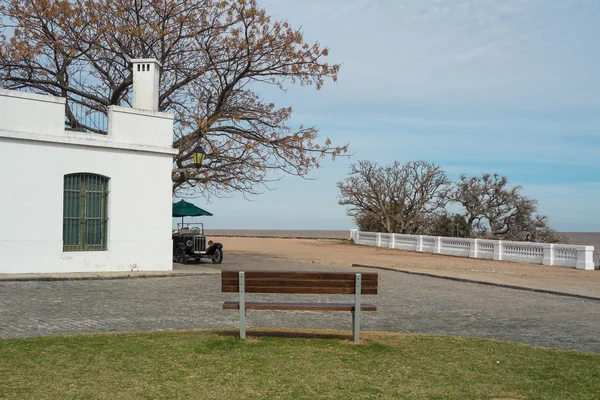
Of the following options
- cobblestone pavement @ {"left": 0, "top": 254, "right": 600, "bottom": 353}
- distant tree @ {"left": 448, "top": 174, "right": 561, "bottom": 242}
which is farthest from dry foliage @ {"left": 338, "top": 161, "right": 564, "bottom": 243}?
cobblestone pavement @ {"left": 0, "top": 254, "right": 600, "bottom": 353}

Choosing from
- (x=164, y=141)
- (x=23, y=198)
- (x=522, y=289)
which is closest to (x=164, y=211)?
(x=164, y=141)

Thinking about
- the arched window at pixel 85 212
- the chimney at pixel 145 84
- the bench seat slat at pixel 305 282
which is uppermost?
the chimney at pixel 145 84

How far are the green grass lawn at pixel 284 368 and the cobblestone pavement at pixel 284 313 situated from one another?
1315 mm

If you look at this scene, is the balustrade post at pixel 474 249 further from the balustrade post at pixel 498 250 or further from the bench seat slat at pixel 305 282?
the bench seat slat at pixel 305 282

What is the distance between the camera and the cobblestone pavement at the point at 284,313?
370 inches

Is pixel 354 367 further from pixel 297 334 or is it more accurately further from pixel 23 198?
pixel 23 198

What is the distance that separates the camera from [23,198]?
16.6 metres

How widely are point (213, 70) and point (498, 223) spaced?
24927 millimetres

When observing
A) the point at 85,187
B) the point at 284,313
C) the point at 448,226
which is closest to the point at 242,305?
the point at 284,313

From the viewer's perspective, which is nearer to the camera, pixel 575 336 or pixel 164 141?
pixel 575 336

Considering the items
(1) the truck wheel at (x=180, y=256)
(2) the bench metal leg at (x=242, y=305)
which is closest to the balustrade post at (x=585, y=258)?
(1) the truck wheel at (x=180, y=256)

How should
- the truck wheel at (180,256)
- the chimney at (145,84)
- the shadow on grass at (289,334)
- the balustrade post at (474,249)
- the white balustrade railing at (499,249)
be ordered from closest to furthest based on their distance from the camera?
the shadow on grass at (289,334), the chimney at (145,84), the truck wheel at (180,256), the white balustrade railing at (499,249), the balustrade post at (474,249)

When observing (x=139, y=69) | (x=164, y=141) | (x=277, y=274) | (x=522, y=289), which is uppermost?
(x=139, y=69)

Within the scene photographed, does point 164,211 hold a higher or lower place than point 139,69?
lower
